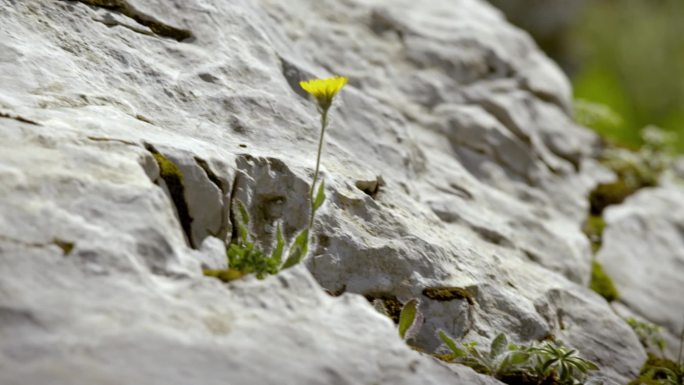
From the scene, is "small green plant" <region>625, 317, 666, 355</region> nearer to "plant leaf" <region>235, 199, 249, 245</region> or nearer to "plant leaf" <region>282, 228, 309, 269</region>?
"plant leaf" <region>282, 228, 309, 269</region>

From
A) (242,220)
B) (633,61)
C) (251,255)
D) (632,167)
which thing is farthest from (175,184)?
(633,61)

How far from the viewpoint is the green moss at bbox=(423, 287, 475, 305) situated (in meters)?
4.06

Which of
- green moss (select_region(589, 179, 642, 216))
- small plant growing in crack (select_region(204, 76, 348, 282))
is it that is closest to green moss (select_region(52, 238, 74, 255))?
small plant growing in crack (select_region(204, 76, 348, 282))

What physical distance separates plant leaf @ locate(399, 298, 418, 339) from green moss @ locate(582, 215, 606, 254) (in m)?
3.46

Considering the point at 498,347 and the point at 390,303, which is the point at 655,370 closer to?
the point at 498,347

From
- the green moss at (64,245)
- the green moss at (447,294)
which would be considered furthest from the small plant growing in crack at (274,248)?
the green moss at (447,294)

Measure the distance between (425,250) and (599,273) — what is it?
257 centimetres

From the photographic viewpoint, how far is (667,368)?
15.4 feet

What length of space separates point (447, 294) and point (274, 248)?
106 cm

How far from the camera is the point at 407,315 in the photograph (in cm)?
365

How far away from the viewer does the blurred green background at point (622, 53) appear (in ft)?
79.9

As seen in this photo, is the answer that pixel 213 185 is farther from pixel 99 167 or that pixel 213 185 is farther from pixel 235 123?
pixel 235 123

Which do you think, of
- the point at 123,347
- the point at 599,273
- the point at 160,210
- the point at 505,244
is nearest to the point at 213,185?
the point at 160,210

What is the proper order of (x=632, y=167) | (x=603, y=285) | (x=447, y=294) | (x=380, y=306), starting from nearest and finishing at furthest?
(x=380, y=306) < (x=447, y=294) < (x=603, y=285) < (x=632, y=167)
